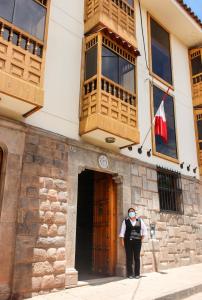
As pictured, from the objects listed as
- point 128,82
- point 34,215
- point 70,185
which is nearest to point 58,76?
point 128,82

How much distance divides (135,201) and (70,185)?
2.51 metres

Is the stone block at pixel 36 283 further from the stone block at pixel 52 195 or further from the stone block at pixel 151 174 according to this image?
the stone block at pixel 151 174

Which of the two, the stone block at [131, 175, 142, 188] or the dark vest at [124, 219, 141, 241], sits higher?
the stone block at [131, 175, 142, 188]

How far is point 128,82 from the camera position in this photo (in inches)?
330

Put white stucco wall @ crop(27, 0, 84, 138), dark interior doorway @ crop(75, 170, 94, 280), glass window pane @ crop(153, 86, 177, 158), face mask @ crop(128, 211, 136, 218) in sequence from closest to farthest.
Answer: white stucco wall @ crop(27, 0, 84, 138)
face mask @ crop(128, 211, 136, 218)
dark interior doorway @ crop(75, 170, 94, 280)
glass window pane @ crop(153, 86, 177, 158)

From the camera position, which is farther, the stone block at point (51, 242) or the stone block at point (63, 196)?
the stone block at point (63, 196)

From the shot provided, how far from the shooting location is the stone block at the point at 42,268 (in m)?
5.54

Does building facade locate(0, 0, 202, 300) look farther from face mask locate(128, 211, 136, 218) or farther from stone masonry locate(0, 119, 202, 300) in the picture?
face mask locate(128, 211, 136, 218)

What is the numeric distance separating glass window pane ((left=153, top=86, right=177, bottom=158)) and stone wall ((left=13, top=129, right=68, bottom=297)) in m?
4.56

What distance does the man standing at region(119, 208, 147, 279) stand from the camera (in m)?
7.27

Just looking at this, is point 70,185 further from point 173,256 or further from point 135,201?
point 173,256

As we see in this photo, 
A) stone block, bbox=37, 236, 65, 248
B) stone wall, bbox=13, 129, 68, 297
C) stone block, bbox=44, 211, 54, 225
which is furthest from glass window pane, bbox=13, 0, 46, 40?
stone block, bbox=37, 236, 65, 248

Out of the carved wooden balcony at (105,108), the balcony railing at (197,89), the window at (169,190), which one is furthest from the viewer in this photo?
the balcony railing at (197,89)

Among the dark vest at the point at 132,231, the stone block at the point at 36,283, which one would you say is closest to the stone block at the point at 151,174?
the dark vest at the point at 132,231
